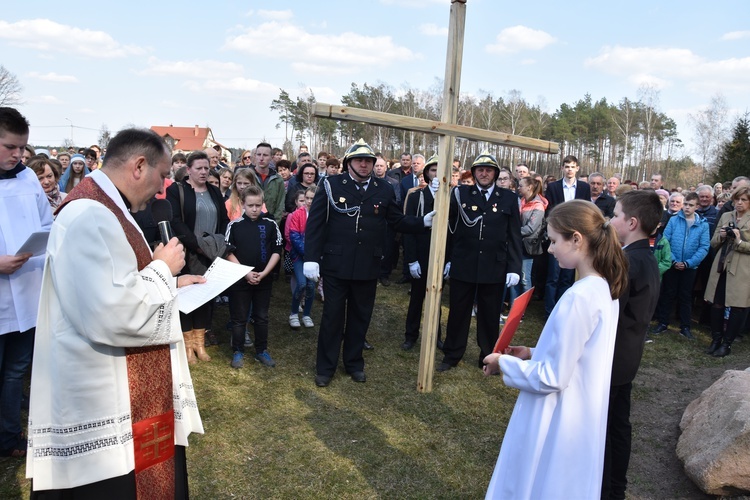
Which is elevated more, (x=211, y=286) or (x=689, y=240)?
(x=689, y=240)

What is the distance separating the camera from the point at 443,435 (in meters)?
4.31

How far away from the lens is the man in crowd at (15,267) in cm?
318

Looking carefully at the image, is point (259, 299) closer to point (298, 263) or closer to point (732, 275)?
point (298, 263)

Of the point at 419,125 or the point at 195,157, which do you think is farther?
the point at 195,157

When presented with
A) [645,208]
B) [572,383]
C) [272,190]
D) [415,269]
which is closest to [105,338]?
[572,383]

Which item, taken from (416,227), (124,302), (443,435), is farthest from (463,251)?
(124,302)

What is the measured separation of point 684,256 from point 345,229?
17.7ft

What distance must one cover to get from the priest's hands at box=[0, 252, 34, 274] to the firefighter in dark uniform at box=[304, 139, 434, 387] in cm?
236

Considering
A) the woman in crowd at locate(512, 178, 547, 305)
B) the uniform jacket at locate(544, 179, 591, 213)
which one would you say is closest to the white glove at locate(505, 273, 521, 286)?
the woman in crowd at locate(512, 178, 547, 305)

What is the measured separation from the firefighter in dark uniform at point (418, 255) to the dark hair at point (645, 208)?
319 cm

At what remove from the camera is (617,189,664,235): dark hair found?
312cm

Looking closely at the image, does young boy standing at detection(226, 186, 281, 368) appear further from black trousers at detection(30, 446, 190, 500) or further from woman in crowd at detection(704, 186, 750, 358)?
woman in crowd at detection(704, 186, 750, 358)

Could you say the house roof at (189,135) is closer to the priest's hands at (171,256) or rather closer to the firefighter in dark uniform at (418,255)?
the firefighter in dark uniform at (418,255)

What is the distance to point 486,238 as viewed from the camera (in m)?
5.53
